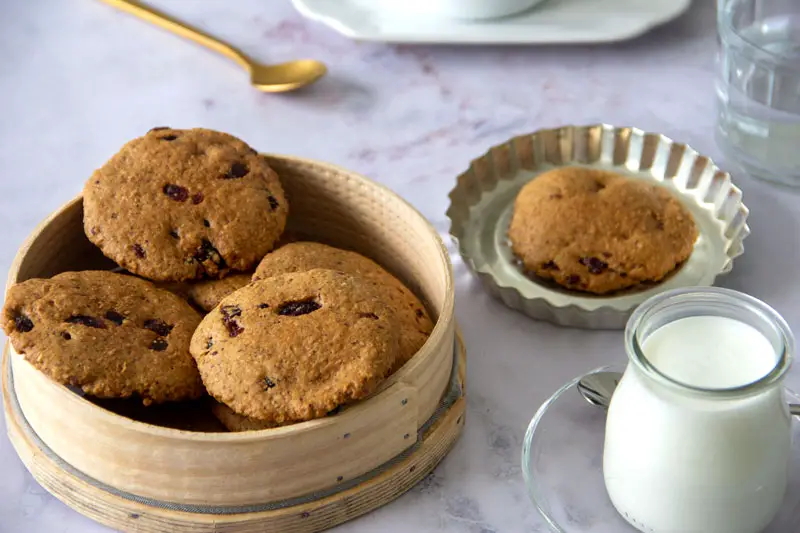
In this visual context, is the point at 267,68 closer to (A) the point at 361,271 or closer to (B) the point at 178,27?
(B) the point at 178,27

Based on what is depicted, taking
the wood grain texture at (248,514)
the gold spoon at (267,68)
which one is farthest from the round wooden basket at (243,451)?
the gold spoon at (267,68)

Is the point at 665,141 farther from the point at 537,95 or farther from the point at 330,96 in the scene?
the point at 330,96

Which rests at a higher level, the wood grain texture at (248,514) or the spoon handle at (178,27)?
the spoon handle at (178,27)

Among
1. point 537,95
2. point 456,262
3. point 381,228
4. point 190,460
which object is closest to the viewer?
point 190,460

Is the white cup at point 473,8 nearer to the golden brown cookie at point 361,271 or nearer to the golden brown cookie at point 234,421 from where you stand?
the golden brown cookie at point 361,271

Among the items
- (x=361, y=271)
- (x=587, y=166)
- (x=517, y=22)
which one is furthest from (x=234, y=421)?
(x=517, y=22)

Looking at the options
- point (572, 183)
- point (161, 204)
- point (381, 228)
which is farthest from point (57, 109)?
point (572, 183)
